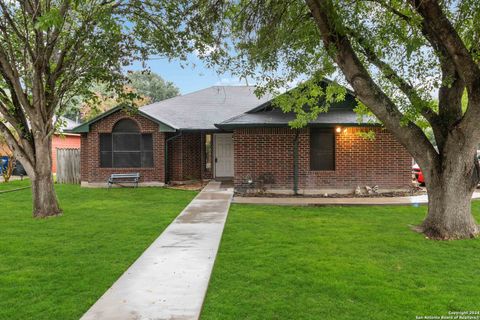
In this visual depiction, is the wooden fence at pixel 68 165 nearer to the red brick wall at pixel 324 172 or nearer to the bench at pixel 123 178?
the bench at pixel 123 178

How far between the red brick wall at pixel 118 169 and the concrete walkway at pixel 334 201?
540 cm

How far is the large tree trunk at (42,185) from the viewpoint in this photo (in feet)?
31.0

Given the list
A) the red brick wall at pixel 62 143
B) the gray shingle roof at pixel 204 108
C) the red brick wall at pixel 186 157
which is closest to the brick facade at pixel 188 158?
the red brick wall at pixel 186 157

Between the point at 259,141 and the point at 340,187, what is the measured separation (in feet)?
11.2

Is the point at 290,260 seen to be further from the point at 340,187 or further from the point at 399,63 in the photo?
the point at 340,187

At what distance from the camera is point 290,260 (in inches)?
226

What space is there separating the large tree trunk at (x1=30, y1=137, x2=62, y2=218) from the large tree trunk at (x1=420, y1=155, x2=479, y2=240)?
8950 millimetres

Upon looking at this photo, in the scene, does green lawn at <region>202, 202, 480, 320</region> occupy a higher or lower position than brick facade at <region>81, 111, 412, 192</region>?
lower

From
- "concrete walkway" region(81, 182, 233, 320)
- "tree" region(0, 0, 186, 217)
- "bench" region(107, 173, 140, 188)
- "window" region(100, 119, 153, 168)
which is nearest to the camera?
"concrete walkway" region(81, 182, 233, 320)

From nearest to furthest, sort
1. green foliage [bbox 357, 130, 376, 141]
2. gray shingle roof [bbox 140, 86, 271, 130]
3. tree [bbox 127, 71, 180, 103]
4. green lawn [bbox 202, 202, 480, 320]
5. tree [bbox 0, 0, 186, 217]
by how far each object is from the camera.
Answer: green lawn [bbox 202, 202, 480, 320] < tree [bbox 0, 0, 186, 217] < green foliage [bbox 357, 130, 376, 141] < gray shingle roof [bbox 140, 86, 271, 130] < tree [bbox 127, 71, 180, 103]

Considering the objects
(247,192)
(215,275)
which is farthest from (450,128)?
(247,192)

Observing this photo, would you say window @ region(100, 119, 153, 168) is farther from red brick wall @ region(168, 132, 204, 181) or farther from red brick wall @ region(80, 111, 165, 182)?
red brick wall @ region(168, 132, 204, 181)

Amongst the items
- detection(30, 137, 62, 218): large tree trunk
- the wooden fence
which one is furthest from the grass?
the wooden fence

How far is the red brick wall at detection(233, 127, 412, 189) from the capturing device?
13.4 m
